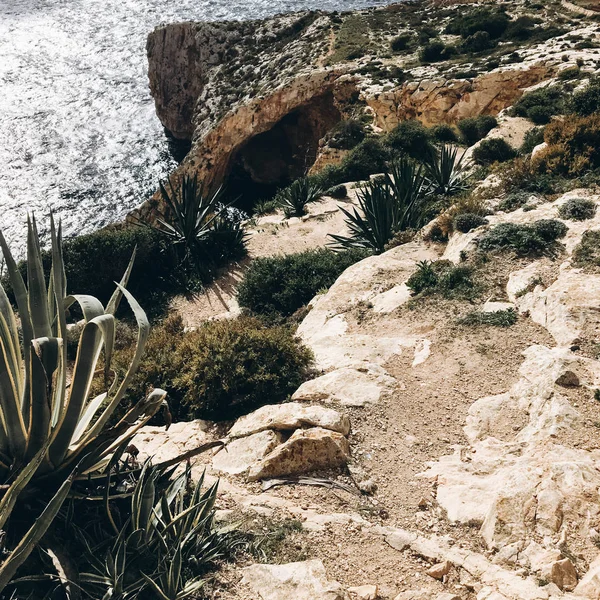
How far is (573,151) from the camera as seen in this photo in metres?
12.6

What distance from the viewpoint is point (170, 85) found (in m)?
44.2

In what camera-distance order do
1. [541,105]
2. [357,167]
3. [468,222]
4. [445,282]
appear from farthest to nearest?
1. [357,167]
2. [541,105]
3. [468,222]
4. [445,282]

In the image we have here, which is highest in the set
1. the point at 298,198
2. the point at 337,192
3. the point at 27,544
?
the point at 27,544

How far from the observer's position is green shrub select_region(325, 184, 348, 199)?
19891mm

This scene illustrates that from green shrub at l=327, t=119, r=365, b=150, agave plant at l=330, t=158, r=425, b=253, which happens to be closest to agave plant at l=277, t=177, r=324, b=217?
agave plant at l=330, t=158, r=425, b=253

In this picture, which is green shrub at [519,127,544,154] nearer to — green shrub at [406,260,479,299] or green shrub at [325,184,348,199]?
green shrub at [325,184,348,199]

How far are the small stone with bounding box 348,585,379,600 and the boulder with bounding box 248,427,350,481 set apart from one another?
1616 millimetres

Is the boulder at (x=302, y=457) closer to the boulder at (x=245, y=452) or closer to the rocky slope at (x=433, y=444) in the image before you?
the rocky slope at (x=433, y=444)

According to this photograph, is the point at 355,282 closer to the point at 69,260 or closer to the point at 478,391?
the point at 478,391

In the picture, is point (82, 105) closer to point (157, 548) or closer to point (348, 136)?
point (348, 136)

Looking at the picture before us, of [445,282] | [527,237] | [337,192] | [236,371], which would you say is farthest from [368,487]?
[337,192]

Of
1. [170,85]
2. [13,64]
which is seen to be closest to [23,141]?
[170,85]

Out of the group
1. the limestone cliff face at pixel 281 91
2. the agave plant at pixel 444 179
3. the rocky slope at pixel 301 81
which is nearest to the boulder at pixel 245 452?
the agave plant at pixel 444 179

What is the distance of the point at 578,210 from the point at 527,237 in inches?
52.3
